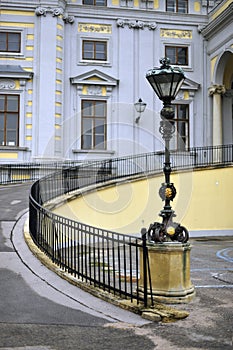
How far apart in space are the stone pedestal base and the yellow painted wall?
966 cm

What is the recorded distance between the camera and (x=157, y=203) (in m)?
18.9

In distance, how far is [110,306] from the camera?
265 inches

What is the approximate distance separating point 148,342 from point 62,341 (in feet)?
3.16

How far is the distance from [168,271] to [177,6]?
21.7 metres

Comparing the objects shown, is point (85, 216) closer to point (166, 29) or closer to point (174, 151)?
point (174, 151)

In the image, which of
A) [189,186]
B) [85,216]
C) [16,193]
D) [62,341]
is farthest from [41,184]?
[62,341]

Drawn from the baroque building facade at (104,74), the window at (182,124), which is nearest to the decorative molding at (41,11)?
the baroque building facade at (104,74)

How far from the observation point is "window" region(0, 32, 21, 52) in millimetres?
23652

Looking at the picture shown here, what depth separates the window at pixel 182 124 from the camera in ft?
82.8

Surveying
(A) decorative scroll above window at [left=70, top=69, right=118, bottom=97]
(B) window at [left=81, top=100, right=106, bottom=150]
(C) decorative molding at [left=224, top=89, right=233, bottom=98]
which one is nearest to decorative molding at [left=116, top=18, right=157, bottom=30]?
(A) decorative scroll above window at [left=70, top=69, right=118, bottom=97]

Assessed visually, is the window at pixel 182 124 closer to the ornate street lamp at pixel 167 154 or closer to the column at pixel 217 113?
the column at pixel 217 113

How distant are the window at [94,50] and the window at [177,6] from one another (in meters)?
4.14

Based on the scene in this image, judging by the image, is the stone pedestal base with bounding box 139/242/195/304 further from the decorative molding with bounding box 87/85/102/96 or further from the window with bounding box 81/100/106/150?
the decorative molding with bounding box 87/85/102/96

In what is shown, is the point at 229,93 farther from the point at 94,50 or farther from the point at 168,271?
the point at 168,271
